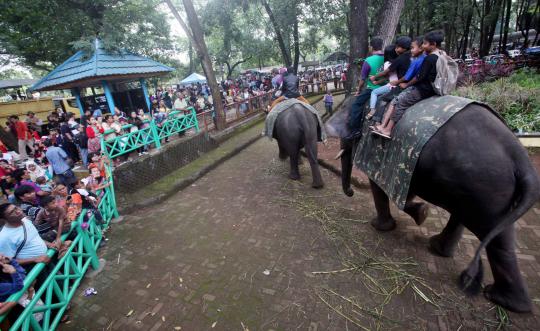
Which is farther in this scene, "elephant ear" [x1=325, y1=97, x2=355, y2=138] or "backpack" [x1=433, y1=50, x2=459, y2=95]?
"elephant ear" [x1=325, y1=97, x2=355, y2=138]

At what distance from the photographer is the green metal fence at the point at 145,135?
6.50 meters

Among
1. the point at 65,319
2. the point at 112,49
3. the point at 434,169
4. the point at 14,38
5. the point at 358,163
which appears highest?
the point at 14,38

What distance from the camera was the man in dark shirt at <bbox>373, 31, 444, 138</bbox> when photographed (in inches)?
111

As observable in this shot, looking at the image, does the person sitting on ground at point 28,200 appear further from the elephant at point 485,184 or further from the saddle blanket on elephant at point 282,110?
the elephant at point 485,184

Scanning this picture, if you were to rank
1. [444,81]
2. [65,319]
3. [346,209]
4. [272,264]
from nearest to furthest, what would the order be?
[444,81], [65,319], [272,264], [346,209]

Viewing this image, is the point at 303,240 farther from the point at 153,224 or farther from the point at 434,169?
the point at 153,224

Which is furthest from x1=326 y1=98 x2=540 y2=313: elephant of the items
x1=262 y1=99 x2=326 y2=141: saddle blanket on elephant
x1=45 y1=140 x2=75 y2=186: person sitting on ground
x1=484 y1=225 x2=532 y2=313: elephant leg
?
x1=45 y1=140 x2=75 y2=186: person sitting on ground

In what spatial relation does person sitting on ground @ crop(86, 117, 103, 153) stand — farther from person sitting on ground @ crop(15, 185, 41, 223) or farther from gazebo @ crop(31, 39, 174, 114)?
person sitting on ground @ crop(15, 185, 41, 223)

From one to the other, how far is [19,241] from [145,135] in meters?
4.78

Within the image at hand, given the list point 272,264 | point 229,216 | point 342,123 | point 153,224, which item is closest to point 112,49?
point 153,224

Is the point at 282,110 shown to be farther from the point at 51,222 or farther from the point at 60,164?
the point at 60,164

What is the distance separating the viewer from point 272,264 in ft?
11.5

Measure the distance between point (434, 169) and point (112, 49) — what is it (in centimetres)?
1078

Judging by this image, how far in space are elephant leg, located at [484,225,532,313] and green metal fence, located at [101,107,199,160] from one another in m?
6.92
